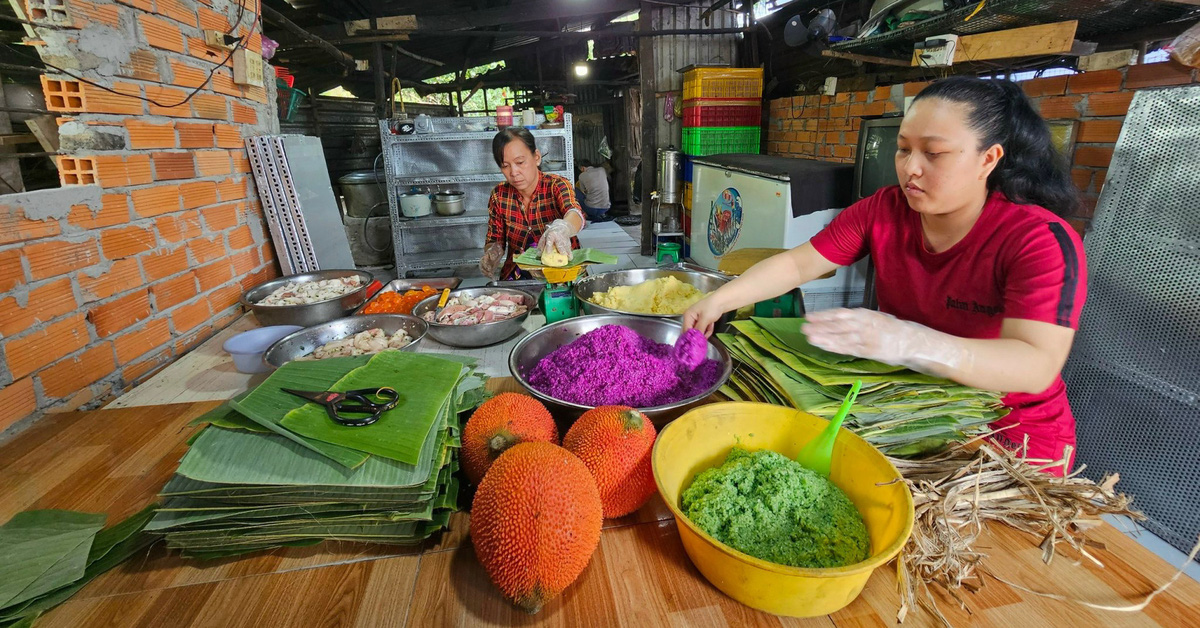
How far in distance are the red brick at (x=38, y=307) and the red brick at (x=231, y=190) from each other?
1.07 m

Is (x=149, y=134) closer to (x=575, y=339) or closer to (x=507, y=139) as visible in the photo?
(x=507, y=139)

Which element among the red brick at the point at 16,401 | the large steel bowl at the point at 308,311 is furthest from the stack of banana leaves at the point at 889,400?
the red brick at the point at 16,401

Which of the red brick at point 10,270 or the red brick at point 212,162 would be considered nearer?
the red brick at point 10,270

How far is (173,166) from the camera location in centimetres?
241

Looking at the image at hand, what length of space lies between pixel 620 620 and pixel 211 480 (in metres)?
0.71

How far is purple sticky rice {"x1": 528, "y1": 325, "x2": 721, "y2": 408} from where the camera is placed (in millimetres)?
1246

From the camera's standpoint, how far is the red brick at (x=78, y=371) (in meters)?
1.76

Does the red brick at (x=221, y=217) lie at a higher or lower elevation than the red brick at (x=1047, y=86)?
lower

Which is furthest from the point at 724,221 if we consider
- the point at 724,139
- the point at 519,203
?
the point at 519,203

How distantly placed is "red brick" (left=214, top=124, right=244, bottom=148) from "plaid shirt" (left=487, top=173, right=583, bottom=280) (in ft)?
5.33

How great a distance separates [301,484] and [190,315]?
7.06 ft

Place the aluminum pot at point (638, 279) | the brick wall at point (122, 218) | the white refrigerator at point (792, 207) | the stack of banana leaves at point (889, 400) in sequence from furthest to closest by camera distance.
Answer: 1. the white refrigerator at point (792, 207)
2. the aluminum pot at point (638, 279)
3. the brick wall at point (122, 218)
4. the stack of banana leaves at point (889, 400)

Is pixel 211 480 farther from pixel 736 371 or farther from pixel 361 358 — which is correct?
pixel 736 371

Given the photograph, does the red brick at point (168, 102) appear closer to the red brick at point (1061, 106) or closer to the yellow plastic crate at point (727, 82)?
the red brick at point (1061, 106)
